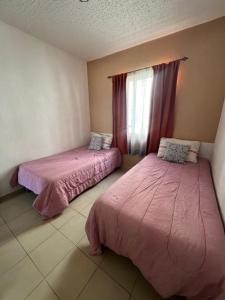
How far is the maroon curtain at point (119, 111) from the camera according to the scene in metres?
2.69

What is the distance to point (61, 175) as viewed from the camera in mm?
1858

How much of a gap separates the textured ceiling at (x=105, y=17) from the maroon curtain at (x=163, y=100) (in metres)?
0.53

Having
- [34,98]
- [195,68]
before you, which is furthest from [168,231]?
[34,98]

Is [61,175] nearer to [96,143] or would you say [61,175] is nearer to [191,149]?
[96,143]

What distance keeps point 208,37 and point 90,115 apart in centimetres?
259

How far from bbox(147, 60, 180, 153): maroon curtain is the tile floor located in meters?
1.96

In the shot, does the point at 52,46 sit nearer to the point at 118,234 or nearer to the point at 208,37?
the point at 208,37

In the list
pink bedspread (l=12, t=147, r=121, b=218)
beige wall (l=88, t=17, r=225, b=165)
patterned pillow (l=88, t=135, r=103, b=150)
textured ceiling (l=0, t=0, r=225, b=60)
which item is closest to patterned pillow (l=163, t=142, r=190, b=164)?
beige wall (l=88, t=17, r=225, b=165)

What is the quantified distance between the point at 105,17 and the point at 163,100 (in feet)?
4.72

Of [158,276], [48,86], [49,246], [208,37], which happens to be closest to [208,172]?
[158,276]

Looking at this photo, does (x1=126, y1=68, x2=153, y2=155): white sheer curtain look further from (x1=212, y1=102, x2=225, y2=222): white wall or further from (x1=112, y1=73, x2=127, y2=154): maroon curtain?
(x1=212, y1=102, x2=225, y2=222): white wall

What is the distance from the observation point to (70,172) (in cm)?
197

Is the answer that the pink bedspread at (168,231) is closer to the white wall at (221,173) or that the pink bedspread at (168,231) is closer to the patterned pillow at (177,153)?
the white wall at (221,173)

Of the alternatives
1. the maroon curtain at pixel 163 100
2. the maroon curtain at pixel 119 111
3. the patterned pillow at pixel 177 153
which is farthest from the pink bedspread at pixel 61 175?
Result: the patterned pillow at pixel 177 153
